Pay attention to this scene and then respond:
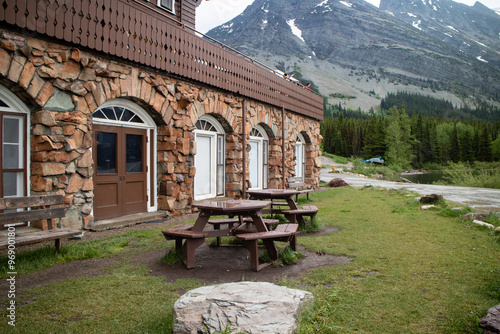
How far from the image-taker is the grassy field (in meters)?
2.81

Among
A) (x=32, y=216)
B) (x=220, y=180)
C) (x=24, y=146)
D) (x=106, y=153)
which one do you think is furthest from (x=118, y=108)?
(x=220, y=180)

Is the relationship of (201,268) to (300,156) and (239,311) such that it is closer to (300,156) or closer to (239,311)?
(239,311)

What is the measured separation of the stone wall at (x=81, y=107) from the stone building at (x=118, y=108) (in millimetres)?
18

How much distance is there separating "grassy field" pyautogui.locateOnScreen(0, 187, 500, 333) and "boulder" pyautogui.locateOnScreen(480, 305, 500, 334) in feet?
0.56

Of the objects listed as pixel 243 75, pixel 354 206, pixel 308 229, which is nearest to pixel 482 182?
pixel 354 206

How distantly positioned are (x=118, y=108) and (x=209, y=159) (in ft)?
11.7

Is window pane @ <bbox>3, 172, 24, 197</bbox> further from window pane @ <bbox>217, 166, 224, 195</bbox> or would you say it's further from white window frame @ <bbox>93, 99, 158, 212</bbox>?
window pane @ <bbox>217, 166, 224, 195</bbox>

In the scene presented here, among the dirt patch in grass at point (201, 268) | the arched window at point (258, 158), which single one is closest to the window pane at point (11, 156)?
the dirt patch in grass at point (201, 268)

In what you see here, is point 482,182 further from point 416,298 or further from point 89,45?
point 89,45

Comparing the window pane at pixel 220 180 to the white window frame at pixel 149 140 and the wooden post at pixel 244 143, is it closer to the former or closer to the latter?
the wooden post at pixel 244 143

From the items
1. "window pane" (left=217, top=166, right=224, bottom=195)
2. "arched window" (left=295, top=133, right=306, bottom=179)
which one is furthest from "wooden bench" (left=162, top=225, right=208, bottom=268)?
"arched window" (left=295, top=133, right=306, bottom=179)

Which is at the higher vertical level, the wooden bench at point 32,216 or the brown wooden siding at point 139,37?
the brown wooden siding at point 139,37

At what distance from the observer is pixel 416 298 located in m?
3.33

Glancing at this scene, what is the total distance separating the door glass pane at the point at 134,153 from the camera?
309 inches
